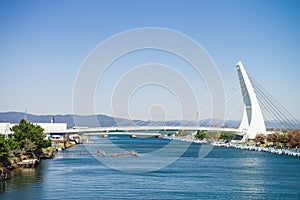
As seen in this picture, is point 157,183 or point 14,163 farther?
point 14,163

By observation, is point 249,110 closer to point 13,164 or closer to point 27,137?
point 27,137

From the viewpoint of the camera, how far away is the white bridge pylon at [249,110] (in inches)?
1091

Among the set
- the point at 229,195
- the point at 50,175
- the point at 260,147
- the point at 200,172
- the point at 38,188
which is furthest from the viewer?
the point at 260,147

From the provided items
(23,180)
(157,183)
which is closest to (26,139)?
(23,180)

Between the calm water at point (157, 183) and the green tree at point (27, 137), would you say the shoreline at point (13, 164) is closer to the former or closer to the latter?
the calm water at point (157, 183)

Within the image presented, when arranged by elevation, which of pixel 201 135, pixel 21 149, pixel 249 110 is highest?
pixel 249 110

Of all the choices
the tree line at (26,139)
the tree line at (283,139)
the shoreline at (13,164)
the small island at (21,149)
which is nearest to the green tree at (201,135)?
the tree line at (283,139)

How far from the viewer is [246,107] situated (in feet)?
94.8

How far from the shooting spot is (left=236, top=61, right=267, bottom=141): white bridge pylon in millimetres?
27719

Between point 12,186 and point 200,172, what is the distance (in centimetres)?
609

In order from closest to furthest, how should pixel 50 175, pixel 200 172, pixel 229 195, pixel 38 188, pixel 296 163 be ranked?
pixel 229 195 < pixel 38 188 < pixel 50 175 < pixel 200 172 < pixel 296 163

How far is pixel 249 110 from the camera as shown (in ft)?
95.5

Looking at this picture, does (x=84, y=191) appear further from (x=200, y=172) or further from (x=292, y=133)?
(x=292, y=133)

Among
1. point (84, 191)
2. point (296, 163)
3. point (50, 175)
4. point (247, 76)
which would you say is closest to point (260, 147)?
point (247, 76)
